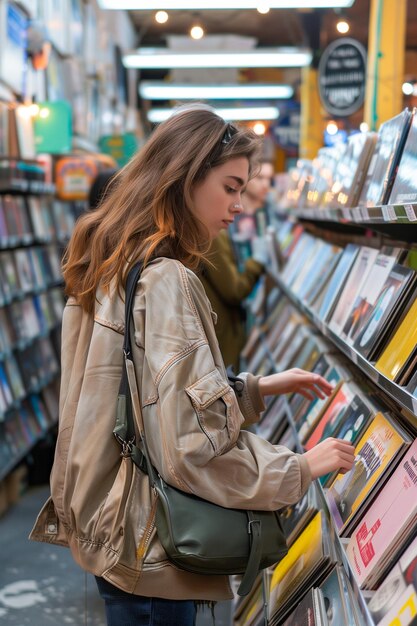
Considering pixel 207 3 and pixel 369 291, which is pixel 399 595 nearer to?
pixel 369 291

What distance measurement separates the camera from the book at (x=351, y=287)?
9.87ft

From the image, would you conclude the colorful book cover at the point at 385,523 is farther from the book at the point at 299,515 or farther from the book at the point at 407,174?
the book at the point at 299,515

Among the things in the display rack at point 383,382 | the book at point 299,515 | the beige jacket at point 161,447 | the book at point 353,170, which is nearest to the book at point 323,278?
the book at point 353,170

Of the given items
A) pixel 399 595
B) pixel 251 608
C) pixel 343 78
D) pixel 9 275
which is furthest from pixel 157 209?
pixel 343 78

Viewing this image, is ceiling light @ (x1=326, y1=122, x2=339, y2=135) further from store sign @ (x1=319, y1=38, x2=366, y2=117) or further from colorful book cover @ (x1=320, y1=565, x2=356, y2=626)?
colorful book cover @ (x1=320, y1=565, x2=356, y2=626)

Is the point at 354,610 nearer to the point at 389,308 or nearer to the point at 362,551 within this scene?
the point at 362,551

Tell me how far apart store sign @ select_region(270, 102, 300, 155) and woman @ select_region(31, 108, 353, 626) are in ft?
49.1

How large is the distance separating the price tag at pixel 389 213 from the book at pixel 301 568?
0.94 m

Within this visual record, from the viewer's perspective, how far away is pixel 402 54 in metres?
5.03

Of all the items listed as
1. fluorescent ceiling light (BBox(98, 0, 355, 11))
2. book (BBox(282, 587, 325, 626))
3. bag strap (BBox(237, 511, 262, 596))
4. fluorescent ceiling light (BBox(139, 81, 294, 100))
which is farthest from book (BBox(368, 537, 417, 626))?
fluorescent ceiling light (BBox(139, 81, 294, 100))

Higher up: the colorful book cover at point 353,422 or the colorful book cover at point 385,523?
the colorful book cover at point 385,523

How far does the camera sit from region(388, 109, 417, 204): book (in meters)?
2.30

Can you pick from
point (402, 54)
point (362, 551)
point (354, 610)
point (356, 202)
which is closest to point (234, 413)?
point (362, 551)

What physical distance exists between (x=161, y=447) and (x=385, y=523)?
0.54 m
